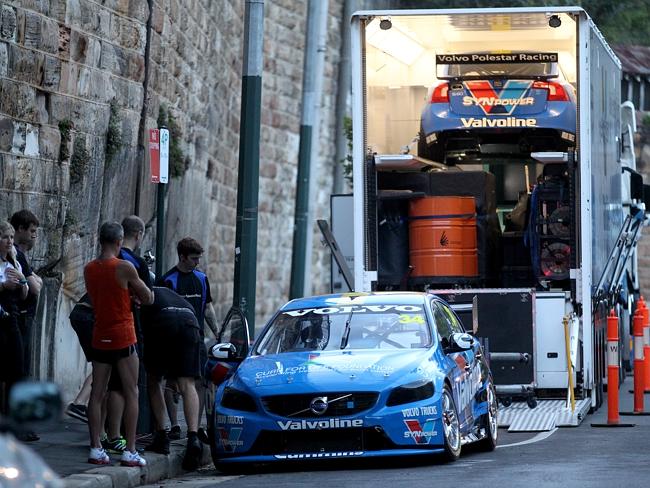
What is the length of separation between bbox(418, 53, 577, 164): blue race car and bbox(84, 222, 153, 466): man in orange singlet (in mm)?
7409

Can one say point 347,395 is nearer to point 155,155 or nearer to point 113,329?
point 113,329

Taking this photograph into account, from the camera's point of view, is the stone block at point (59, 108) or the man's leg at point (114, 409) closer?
the man's leg at point (114, 409)

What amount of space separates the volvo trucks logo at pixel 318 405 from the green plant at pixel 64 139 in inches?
180

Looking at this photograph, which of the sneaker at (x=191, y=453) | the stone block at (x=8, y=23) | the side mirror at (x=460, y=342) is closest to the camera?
the sneaker at (x=191, y=453)

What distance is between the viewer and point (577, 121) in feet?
57.4

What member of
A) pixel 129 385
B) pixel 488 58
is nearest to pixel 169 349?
pixel 129 385

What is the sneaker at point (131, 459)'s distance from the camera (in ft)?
38.5

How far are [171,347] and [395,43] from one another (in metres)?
6.52

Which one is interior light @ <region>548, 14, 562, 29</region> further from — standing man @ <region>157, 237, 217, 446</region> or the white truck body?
standing man @ <region>157, 237, 217, 446</region>

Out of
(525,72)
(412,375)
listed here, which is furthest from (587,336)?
(412,375)

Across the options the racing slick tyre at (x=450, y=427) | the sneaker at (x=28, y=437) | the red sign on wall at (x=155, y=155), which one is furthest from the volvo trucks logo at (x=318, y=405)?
the red sign on wall at (x=155, y=155)

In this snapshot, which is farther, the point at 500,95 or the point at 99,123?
the point at 500,95

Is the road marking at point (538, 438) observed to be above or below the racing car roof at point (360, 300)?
below

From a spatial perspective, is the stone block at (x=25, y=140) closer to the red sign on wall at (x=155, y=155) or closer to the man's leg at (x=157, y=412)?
the red sign on wall at (x=155, y=155)
